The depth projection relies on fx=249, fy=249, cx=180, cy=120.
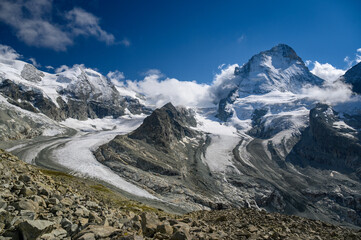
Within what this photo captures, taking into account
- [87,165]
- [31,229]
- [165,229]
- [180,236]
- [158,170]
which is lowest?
[87,165]


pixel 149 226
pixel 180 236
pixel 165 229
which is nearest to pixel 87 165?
pixel 149 226

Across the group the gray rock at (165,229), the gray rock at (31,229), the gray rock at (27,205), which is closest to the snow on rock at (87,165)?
the gray rock at (165,229)

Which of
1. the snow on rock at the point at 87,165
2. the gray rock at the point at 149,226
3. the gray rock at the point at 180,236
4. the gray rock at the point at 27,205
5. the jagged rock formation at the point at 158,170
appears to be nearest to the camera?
the gray rock at the point at 27,205

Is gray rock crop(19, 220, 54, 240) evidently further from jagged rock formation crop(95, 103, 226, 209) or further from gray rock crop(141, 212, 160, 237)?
jagged rock formation crop(95, 103, 226, 209)

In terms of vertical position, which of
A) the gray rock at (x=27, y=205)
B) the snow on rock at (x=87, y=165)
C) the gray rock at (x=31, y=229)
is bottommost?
the snow on rock at (x=87, y=165)

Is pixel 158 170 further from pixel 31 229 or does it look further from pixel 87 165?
pixel 31 229

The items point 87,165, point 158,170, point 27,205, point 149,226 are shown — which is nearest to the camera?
point 27,205

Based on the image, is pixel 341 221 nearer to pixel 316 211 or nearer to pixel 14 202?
pixel 316 211

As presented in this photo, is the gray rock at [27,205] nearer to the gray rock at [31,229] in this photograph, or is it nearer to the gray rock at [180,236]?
the gray rock at [31,229]

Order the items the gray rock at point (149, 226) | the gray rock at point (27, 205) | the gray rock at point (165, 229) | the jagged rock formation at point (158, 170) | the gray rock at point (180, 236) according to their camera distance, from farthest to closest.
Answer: the jagged rock formation at point (158, 170) → the gray rock at point (149, 226) → the gray rock at point (165, 229) → the gray rock at point (180, 236) → the gray rock at point (27, 205)

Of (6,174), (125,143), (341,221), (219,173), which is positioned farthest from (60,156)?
(341,221)

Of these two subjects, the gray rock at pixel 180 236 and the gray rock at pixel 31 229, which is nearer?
the gray rock at pixel 31 229
